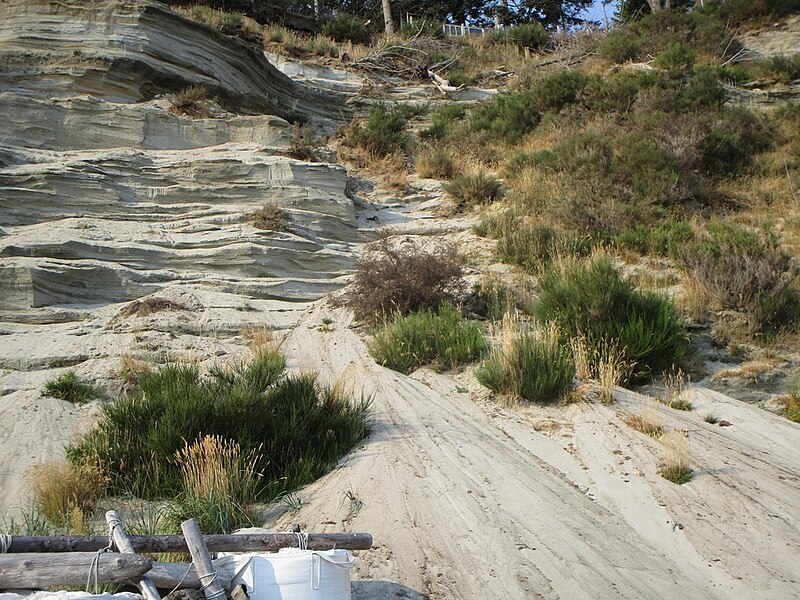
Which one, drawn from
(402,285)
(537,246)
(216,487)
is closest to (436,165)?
(537,246)

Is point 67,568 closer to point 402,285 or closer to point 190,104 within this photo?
point 402,285

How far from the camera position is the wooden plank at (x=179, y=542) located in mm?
3996

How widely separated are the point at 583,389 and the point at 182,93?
41.3 feet

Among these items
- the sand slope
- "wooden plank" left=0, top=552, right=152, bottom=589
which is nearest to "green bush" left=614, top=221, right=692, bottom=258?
the sand slope

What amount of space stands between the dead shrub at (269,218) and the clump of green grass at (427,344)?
4275mm

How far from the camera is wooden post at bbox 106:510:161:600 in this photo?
3.51m

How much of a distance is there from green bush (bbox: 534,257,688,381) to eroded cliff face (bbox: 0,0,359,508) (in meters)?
4.29

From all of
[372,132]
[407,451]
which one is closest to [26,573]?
[407,451]

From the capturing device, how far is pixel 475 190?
15.1 metres

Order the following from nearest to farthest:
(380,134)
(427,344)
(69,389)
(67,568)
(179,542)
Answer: (67,568), (179,542), (69,389), (427,344), (380,134)

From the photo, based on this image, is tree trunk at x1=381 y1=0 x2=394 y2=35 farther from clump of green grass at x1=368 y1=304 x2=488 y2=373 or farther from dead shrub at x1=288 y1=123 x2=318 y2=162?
clump of green grass at x1=368 y1=304 x2=488 y2=373

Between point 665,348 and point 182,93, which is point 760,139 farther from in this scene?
point 182,93

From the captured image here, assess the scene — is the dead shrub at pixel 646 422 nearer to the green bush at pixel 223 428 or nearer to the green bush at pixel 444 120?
the green bush at pixel 223 428

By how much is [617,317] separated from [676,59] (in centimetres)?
1456
